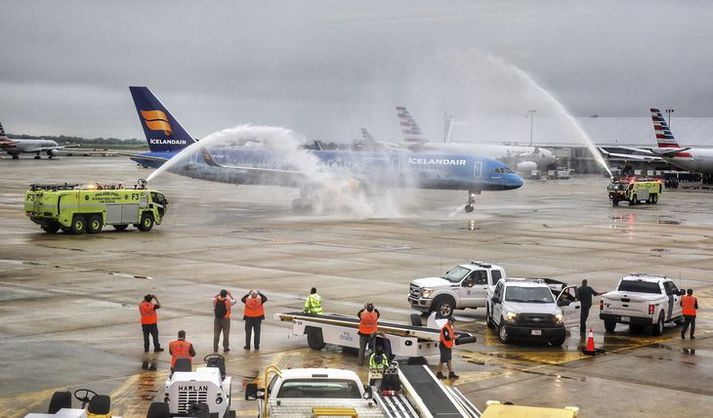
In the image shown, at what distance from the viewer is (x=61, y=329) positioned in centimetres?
2623

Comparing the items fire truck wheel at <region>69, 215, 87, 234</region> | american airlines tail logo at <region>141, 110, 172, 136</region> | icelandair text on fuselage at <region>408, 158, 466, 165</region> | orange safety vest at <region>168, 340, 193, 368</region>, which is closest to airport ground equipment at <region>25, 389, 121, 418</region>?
orange safety vest at <region>168, 340, 193, 368</region>

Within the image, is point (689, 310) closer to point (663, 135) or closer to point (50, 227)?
point (50, 227)

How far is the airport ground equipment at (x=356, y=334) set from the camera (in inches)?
886

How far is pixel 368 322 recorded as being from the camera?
22.7 m

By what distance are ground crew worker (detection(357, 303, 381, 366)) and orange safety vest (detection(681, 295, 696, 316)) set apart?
31.0 feet

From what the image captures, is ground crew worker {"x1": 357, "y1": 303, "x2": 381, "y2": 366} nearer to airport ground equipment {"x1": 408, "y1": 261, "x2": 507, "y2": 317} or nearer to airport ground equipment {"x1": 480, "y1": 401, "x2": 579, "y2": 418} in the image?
airport ground equipment {"x1": 408, "y1": 261, "x2": 507, "y2": 317}

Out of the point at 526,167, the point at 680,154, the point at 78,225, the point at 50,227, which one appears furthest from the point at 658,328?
the point at 526,167

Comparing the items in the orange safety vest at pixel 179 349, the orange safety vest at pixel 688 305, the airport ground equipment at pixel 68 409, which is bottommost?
the orange safety vest at pixel 179 349

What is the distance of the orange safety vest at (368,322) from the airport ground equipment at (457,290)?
22.0 feet

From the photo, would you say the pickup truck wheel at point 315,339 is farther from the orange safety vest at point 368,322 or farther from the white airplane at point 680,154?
the white airplane at point 680,154

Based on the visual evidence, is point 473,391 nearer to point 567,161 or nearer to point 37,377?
point 37,377

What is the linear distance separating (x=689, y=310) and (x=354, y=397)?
634 inches

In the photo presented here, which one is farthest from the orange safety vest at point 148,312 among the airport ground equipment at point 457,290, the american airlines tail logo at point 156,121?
the american airlines tail logo at point 156,121

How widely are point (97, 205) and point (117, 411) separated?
35759mm
